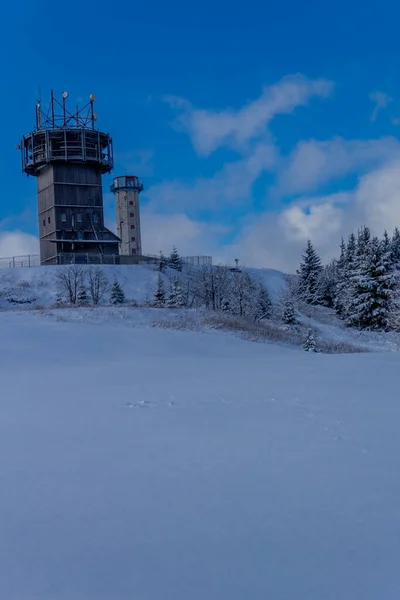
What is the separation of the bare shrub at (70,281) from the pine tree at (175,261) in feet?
44.0

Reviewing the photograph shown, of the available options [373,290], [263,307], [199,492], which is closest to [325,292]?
[263,307]

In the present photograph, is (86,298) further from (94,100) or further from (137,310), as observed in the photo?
(94,100)

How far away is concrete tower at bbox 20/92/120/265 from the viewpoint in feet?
185

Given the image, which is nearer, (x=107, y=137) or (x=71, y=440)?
(x=71, y=440)

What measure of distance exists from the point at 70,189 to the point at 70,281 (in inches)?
642

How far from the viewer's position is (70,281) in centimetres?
4506

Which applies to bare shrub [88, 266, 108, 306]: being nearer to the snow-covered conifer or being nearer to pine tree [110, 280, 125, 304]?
pine tree [110, 280, 125, 304]

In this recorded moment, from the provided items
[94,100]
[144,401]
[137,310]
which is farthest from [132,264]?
[144,401]

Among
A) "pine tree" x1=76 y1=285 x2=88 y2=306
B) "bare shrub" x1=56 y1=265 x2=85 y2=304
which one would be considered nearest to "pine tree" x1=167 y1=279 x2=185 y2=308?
"pine tree" x1=76 y1=285 x2=88 y2=306

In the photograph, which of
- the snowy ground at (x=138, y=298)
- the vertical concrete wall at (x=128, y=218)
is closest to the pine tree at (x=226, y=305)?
the snowy ground at (x=138, y=298)

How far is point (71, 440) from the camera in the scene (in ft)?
21.5

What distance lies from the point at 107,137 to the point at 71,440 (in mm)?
57462

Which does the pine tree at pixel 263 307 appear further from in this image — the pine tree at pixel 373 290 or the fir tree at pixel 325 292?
the fir tree at pixel 325 292

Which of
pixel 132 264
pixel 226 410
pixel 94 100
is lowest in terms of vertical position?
pixel 226 410
